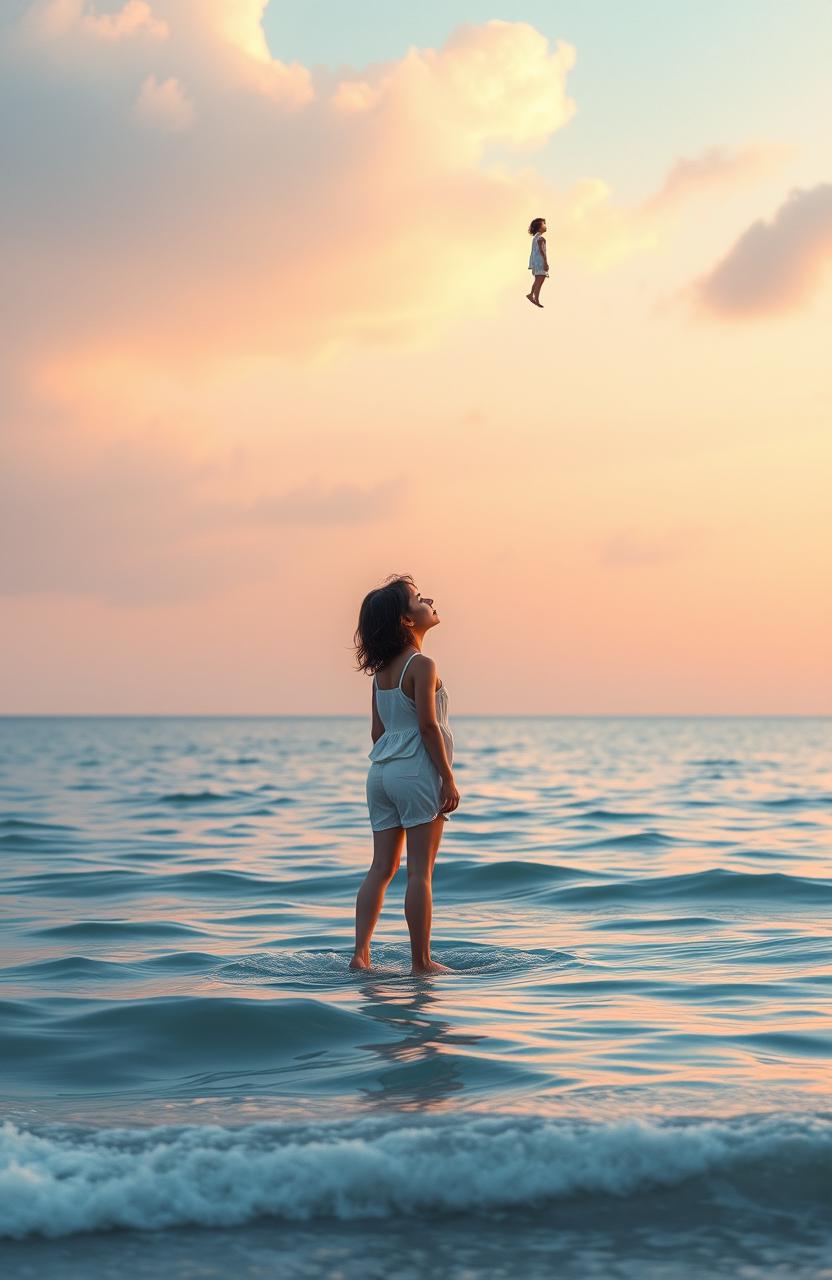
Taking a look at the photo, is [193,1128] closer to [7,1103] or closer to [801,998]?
[7,1103]

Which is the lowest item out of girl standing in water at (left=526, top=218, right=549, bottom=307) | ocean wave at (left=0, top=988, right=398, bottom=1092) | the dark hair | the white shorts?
ocean wave at (left=0, top=988, right=398, bottom=1092)

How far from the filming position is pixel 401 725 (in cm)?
729

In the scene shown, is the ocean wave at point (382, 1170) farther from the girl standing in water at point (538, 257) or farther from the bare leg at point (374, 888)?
the girl standing in water at point (538, 257)

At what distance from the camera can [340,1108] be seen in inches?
184

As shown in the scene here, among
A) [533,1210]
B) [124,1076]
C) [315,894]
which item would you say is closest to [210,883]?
[315,894]

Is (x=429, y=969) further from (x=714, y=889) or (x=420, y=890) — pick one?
(x=714, y=889)

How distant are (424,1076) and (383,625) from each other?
109 inches

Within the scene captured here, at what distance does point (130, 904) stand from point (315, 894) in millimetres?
1636

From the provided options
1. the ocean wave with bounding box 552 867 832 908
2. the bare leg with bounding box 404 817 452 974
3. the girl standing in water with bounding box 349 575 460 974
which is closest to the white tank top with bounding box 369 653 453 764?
the girl standing in water with bounding box 349 575 460 974

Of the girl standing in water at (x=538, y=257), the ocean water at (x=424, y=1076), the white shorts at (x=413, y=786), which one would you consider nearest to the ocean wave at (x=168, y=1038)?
the ocean water at (x=424, y=1076)

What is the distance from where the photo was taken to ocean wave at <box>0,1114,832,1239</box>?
3865 mm

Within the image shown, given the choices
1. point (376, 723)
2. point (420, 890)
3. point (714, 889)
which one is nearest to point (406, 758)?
point (376, 723)

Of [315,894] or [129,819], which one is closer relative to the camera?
[315,894]

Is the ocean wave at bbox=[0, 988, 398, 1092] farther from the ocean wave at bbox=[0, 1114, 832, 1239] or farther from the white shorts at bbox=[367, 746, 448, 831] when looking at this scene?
the white shorts at bbox=[367, 746, 448, 831]
